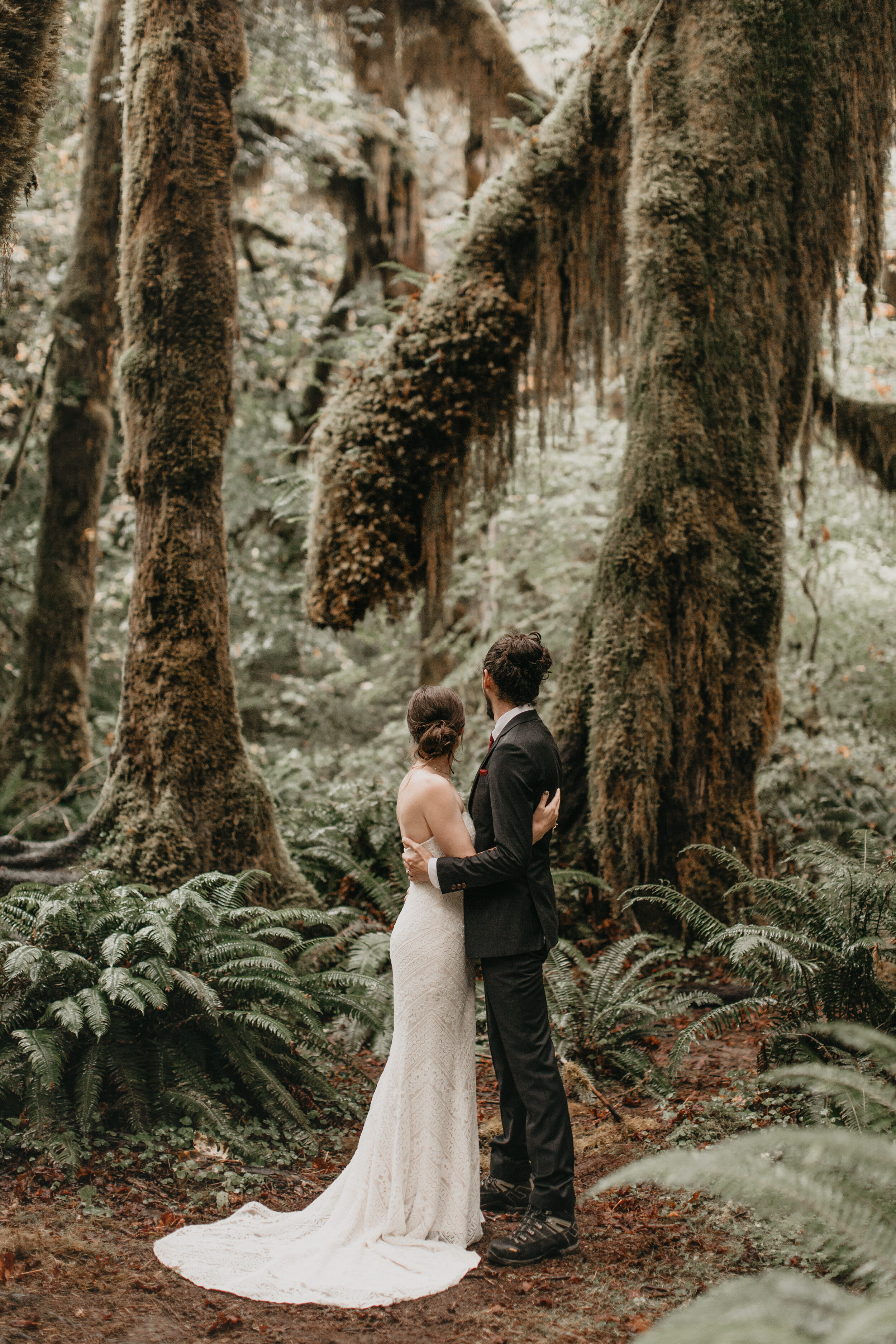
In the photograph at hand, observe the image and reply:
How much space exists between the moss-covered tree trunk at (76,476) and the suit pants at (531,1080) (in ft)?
27.0

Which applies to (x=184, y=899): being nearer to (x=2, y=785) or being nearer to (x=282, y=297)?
(x=2, y=785)

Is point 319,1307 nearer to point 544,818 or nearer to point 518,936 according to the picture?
point 518,936

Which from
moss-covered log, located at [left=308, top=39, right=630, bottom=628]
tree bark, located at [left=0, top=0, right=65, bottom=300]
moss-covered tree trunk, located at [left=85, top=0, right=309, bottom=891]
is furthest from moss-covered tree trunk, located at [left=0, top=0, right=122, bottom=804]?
tree bark, located at [left=0, top=0, right=65, bottom=300]

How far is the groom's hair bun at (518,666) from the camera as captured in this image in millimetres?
3754

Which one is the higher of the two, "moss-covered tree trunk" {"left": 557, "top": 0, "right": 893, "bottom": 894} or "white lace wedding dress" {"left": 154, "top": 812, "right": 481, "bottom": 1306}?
"moss-covered tree trunk" {"left": 557, "top": 0, "right": 893, "bottom": 894}

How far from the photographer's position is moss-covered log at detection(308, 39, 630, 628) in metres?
8.32

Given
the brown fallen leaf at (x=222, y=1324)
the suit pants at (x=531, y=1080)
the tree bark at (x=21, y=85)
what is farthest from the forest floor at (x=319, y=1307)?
the tree bark at (x=21, y=85)

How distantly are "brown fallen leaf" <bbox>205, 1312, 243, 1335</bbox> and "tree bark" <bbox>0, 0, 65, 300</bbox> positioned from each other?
4.70 metres

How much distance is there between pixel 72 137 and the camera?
14.6 m

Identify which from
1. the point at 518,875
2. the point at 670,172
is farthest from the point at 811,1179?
the point at 670,172

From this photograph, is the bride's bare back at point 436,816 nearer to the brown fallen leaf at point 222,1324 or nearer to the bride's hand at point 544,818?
the bride's hand at point 544,818

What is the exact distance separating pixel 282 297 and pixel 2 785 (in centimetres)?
965

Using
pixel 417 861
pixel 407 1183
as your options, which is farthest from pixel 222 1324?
pixel 417 861

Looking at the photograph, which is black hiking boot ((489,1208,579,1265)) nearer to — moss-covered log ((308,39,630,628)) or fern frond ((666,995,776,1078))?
fern frond ((666,995,776,1078))
